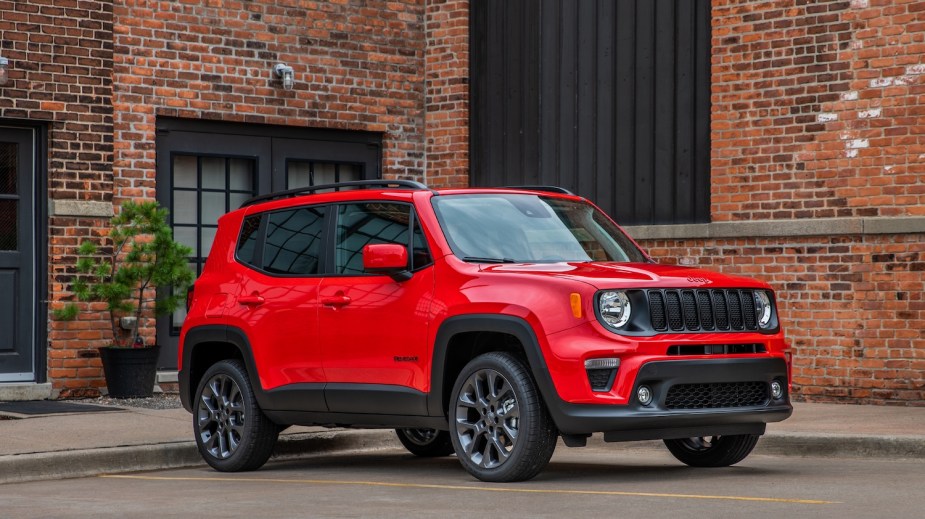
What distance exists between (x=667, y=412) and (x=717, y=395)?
44 centimetres

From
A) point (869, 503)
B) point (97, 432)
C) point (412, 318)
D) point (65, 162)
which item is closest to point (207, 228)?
point (65, 162)

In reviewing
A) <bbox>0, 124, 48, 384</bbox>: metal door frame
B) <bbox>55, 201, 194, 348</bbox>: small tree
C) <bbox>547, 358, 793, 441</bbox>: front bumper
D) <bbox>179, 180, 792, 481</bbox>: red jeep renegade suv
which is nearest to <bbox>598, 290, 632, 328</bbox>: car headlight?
<bbox>179, 180, 792, 481</bbox>: red jeep renegade suv

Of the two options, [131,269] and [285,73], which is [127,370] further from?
[285,73]

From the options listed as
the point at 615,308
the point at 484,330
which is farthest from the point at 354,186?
the point at 615,308

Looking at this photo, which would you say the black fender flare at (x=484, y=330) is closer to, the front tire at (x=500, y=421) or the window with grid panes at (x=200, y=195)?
the front tire at (x=500, y=421)

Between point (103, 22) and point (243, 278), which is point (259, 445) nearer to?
point (243, 278)

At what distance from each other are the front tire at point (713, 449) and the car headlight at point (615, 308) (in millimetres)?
1395

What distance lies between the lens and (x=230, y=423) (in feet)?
33.4

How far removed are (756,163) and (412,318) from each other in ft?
21.5

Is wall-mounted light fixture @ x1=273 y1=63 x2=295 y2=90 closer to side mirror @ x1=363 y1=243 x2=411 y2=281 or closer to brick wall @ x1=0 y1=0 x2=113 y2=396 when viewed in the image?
brick wall @ x1=0 y1=0 x2=113 y2=396

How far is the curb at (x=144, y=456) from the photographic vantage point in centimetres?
983

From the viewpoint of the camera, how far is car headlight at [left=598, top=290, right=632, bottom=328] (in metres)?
8.32

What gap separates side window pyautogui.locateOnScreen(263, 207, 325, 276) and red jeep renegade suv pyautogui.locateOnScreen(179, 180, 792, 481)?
13 millimetres

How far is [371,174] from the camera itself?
56.3ft
